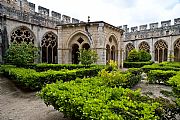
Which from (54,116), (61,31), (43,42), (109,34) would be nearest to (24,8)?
(43,42)

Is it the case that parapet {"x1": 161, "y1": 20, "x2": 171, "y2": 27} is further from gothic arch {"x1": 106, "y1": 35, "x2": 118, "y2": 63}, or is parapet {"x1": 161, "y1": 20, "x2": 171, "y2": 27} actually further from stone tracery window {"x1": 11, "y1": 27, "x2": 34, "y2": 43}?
stone tracery window {"x1": 11, "y1": 27, "x2": 34, "y2": 43}

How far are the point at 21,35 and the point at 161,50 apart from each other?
19.1 metres

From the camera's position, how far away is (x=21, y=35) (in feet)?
55.9

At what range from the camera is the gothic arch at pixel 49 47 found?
19.4 metres

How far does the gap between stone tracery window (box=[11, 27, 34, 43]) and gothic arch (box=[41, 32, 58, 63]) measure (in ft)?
5.44

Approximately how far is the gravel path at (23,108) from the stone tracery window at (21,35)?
8.79 metres

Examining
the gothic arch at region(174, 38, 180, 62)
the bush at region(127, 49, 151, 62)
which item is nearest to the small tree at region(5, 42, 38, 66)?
the bush at region(127, 49, 151, 62)

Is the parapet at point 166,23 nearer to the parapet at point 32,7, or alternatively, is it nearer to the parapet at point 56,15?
the parapet at point 56,15

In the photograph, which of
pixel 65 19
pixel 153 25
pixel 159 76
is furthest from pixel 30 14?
pixel 153 25

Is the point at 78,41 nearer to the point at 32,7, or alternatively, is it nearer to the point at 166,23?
the point at 32,7

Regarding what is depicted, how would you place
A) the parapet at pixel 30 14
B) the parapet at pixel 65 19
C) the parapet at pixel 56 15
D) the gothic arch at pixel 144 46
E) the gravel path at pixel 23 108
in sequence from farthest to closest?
the gothic arch at pixel 144 46, the parapet at pixel 65 19, the parapet at pixel 56 15, the parapet at pixel 30 14, the gravel path at pixel 23 108

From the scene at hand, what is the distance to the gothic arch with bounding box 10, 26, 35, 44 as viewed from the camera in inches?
639

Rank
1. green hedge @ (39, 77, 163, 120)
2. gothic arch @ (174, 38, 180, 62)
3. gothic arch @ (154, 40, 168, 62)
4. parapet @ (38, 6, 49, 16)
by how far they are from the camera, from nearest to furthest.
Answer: green hedge @ (39, 77, 163, 120), parapet @ (38, 6, 49, 16), gothic arch @ (174, 38, 180, 62), gothic arch @ (154, 40, 168, 62)

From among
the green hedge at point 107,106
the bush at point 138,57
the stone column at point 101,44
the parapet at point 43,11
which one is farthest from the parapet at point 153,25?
the green hedge at point 107,106
